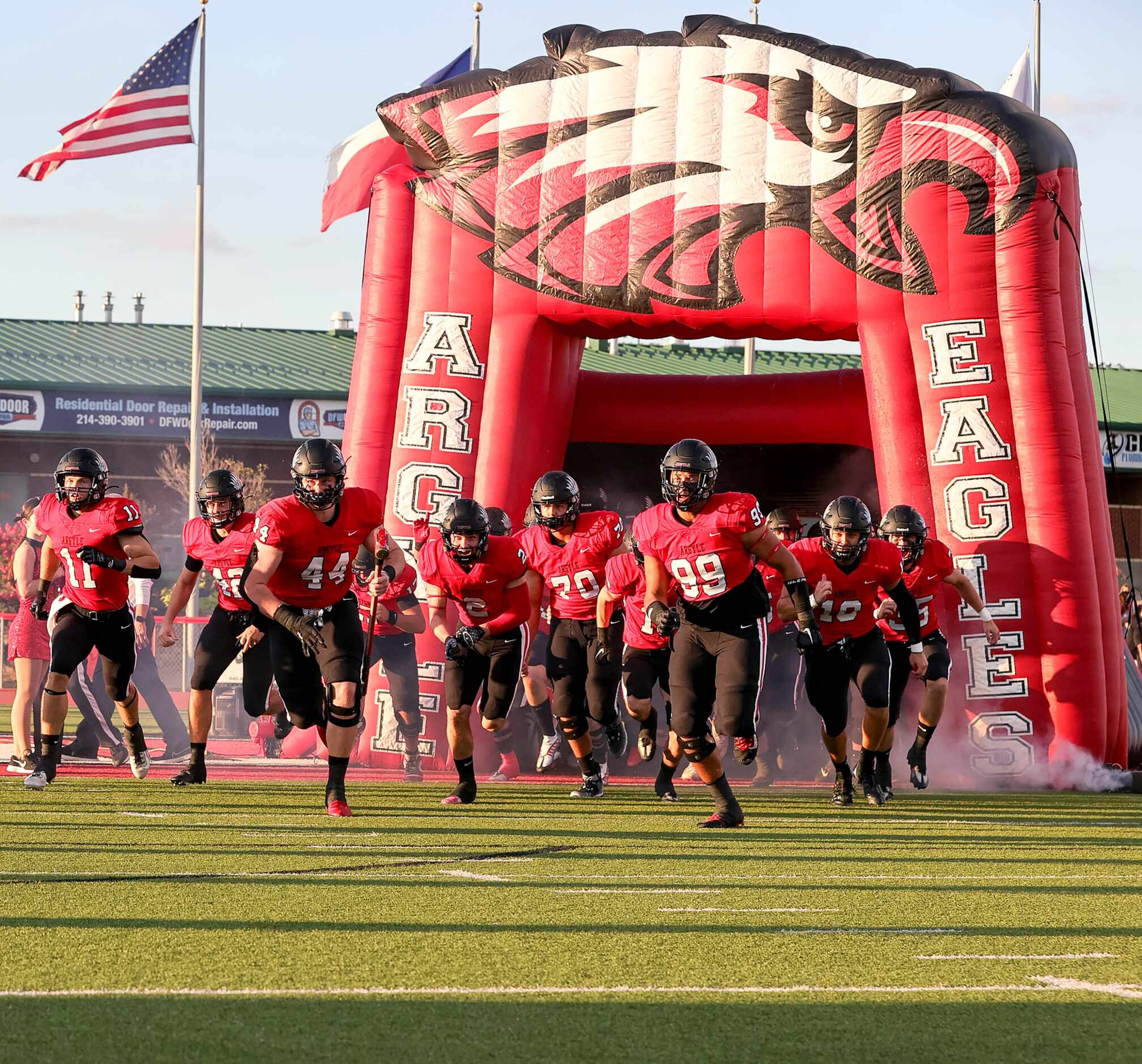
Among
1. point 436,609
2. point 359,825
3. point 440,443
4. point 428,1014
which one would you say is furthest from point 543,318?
point 428,1014

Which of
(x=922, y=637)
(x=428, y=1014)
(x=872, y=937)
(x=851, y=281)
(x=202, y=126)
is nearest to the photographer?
(x=428, y=1014)

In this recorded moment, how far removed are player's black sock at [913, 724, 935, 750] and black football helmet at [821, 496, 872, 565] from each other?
5.79ft

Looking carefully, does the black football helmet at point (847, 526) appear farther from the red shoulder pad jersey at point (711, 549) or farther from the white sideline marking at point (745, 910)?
the white sideline marking at point (745, 910)

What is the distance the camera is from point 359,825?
749cm

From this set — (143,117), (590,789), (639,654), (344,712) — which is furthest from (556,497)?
(143,117)

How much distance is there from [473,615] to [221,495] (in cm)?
164

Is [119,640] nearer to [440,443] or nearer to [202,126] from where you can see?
[440,443]

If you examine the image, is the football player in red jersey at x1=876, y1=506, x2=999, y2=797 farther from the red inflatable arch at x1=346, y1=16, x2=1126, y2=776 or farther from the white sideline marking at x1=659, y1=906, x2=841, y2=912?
the white sideline marking at x1=659, y1=906, x2=841, y2=912

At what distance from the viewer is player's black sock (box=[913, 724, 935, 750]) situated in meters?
10.3

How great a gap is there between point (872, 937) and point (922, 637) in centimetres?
582

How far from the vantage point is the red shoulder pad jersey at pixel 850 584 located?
29.6 ft

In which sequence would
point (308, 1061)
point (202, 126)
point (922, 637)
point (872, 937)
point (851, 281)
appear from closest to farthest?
point (308, 1061)
point (872, 937)
point (922, 637)
point (851, 281)
point (202, 126)

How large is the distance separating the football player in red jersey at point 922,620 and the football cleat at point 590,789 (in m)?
1.66

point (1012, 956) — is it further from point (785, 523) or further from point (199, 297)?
point (199, 297)
